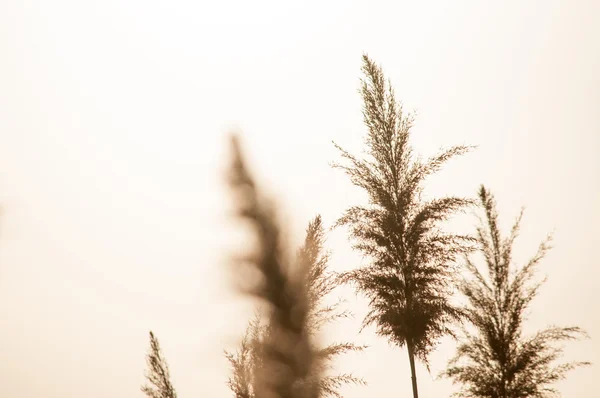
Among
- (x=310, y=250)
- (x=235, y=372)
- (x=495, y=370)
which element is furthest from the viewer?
(x=495, y=370)

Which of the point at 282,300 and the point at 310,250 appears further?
the point at 310,250

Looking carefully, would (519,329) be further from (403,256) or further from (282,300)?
(282,300)

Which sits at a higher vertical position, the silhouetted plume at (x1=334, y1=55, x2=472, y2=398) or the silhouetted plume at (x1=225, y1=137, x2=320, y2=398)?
the silhouetted plume at (x1=334, y1=55, x2=472, y2=398)

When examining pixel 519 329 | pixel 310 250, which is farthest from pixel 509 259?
pixel 310 250

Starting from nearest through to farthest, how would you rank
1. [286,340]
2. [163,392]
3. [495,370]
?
[286,340] < [163,392] < [495,370]

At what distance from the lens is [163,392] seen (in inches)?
319

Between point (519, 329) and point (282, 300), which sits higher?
point (519, 329)

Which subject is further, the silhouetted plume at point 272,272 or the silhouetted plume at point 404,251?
the silhouetted plume at point 404,251

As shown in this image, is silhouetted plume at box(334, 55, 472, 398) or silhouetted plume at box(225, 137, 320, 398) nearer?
silhouetted plume at box(225, 137, 320, 398)

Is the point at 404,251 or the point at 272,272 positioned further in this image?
the point at 404,251

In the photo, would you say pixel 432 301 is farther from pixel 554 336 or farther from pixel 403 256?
pixel 554 336

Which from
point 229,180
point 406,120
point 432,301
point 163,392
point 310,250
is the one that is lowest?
point 163,392

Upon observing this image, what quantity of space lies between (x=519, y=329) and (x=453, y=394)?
85.2 inches

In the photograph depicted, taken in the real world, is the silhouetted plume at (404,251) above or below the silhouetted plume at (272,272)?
above
